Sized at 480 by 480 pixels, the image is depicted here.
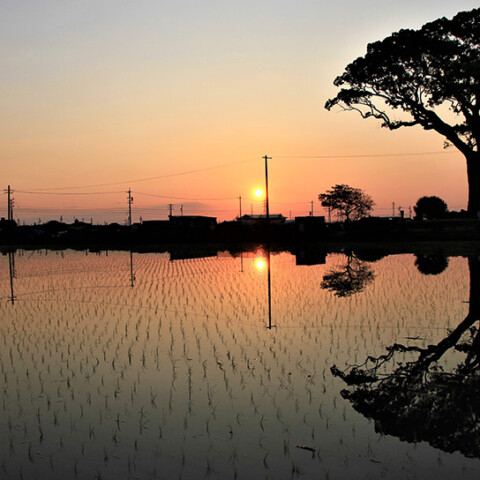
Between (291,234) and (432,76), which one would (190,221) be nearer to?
(291,234)

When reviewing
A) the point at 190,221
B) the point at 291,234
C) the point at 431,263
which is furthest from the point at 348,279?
the point at 190,221

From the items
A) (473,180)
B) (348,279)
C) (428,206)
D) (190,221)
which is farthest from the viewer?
(428,206)

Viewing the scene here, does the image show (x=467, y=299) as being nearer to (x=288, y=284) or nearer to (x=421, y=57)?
(x=288, y=284)

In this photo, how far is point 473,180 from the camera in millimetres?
25141

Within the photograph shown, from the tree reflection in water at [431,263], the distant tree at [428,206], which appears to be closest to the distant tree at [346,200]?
the distant tree at [428,206]

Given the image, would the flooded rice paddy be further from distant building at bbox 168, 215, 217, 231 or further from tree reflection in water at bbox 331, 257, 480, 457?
distant building at bbox 168, 215, 217, 231

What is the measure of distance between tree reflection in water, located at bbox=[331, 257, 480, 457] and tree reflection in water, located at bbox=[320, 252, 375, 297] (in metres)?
6.94

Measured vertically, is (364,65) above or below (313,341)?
above

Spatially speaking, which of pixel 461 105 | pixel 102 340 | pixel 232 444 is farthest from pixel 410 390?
pixel 461 105

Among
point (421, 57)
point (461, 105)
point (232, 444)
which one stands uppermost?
point (421, 57)

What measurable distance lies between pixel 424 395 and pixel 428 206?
98014 millimetres

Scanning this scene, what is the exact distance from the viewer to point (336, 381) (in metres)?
6.95

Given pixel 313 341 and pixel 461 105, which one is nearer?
pixel 313 341

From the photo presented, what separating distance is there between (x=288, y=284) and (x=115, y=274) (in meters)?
9.94
